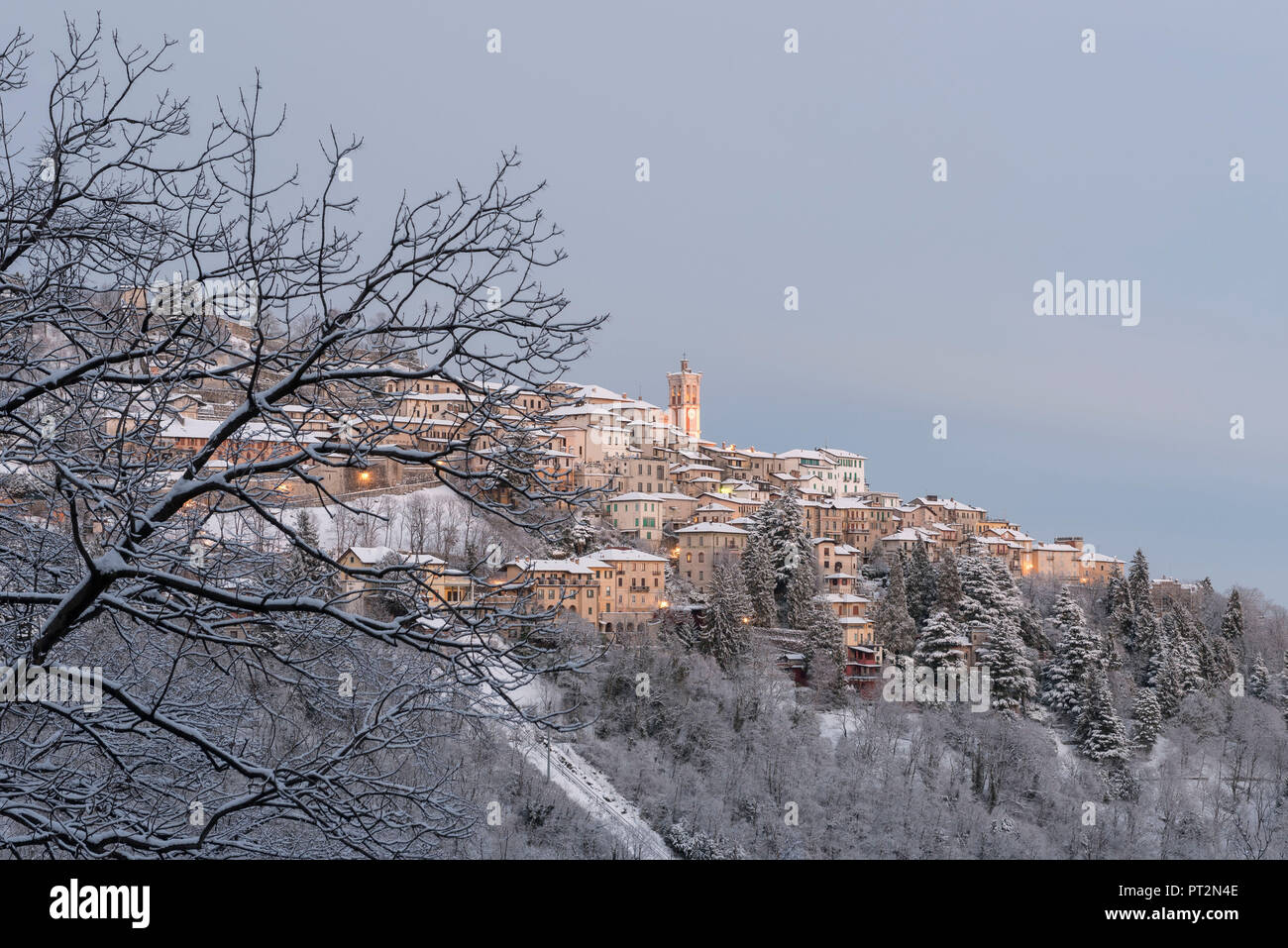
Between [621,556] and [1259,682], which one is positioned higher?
[621,556]

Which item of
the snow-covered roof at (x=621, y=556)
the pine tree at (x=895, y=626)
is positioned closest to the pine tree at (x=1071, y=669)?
the pine tree at (x=895, y=626)

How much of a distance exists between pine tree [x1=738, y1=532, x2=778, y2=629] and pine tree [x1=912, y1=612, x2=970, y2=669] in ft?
22.5

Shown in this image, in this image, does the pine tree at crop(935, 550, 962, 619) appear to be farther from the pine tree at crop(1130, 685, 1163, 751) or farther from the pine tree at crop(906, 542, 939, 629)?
the pine tree at crop(1130, 685, 1163, 751)

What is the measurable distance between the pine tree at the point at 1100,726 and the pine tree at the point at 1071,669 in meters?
0.67

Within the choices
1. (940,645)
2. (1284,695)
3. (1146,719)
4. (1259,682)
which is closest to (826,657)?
(940,645)

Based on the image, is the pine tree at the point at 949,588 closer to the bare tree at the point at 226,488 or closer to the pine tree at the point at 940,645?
the pine tree at the point at 940,645

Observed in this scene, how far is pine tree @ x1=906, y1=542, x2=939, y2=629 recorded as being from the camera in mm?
57781

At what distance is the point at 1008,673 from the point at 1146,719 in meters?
5.86

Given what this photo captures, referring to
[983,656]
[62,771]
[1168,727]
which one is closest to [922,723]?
[983,656]

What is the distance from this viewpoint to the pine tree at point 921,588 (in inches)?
2275

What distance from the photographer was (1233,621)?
63.5 metres

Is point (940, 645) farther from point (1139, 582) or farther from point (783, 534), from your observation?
point (1139, 582)
